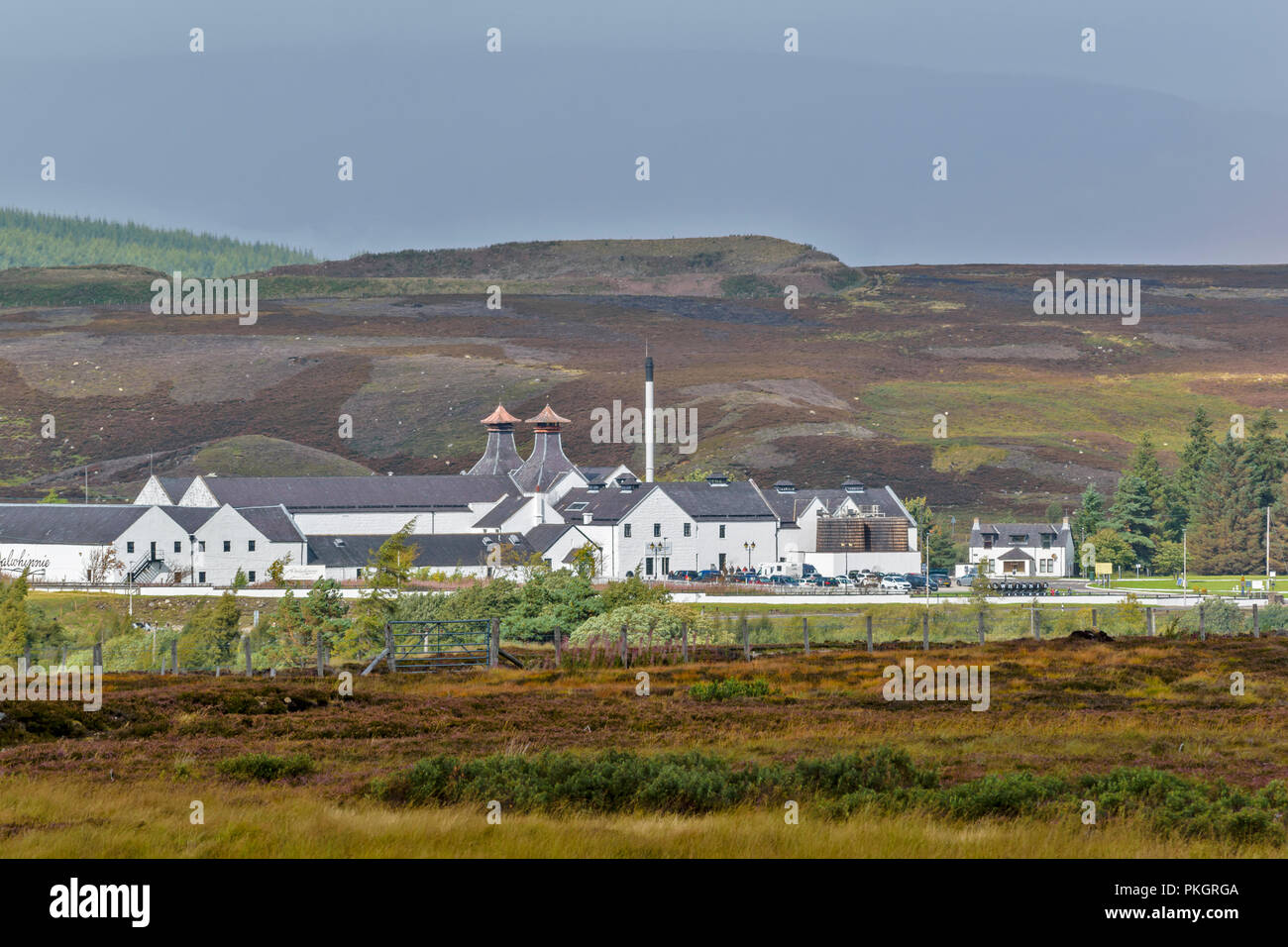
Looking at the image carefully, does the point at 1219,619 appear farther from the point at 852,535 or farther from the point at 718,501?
the point at 718,501

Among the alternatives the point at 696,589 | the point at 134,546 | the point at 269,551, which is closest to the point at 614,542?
the point at 696,589

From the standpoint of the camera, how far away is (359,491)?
13962 cm

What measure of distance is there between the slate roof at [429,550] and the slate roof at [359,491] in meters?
12.3

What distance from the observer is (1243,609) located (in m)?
88.9

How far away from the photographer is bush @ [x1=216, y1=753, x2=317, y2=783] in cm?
2177

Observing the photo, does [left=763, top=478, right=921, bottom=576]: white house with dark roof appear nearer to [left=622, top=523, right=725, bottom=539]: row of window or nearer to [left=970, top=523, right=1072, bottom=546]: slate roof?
[left=622, top=523, right=725, bottom=539]: row of window

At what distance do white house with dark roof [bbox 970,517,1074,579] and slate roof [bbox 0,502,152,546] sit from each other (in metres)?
64.6

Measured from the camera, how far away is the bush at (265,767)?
21.8 m

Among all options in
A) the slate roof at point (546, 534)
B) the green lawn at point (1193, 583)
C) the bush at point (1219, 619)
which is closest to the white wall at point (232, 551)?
the slate roof at point (546, 534)

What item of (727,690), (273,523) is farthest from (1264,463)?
(727,690)

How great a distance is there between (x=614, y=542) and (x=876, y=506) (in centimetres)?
2229

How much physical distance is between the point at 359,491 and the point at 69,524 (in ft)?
99.5

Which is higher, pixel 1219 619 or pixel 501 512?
pixel 501 512

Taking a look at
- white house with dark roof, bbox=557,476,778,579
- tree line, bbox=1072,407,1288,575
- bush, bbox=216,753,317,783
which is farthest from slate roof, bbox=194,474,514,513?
bush, bbox=216,753,317,783
